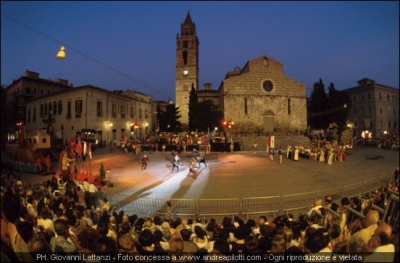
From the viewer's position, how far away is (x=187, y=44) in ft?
213

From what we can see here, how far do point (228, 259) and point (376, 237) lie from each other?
7.76 feet

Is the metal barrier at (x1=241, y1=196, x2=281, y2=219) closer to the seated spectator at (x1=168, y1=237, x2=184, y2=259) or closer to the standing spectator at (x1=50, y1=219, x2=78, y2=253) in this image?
the seated spectator at (x1=168, y1=237, x2=184, y2=259)

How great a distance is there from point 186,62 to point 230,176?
52.3m

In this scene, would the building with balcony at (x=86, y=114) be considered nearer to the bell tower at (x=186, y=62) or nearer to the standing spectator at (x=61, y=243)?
the standing spectator at (x=61, y=243)

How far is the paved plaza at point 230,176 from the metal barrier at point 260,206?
1.83 metres

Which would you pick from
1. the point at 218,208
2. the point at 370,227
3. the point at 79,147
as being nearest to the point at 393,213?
the point at 370,227

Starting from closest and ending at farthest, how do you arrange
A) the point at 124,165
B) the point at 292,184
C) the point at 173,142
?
1. the point at 292,184
2. the point at 124,165
3. the point at 173,142

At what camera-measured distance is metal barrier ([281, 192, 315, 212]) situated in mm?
11534

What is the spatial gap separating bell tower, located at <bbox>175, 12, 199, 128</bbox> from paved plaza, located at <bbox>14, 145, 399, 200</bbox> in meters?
40.2

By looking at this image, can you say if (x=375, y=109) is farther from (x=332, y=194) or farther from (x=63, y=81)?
(x=63, y=81)

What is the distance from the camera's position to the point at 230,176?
17.7 meters

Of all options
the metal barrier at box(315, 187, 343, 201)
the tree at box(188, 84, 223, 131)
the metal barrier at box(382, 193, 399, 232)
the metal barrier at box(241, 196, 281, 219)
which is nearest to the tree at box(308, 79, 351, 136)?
the tree at box(188, 84, 223, 131)

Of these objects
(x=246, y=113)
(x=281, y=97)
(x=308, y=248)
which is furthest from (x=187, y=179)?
(x=281, y=97)

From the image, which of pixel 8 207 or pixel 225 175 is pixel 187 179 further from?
pixel 8 207
